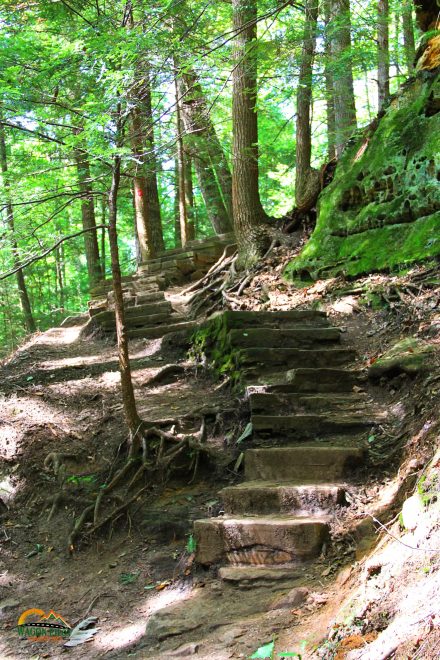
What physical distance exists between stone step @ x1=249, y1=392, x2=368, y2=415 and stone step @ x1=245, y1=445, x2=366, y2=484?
651mm

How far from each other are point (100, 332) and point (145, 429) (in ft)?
17.2

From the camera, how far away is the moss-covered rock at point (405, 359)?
223 inches

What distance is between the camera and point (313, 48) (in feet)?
34.6

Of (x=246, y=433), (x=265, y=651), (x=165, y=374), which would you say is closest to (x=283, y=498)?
(x=246, y=433)

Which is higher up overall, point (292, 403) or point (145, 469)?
point (292, 403)

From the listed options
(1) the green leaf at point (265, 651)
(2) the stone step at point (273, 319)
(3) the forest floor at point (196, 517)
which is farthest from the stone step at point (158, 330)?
(1) the green leaf at point (265, 651)

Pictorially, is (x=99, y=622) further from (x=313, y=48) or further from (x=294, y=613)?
(x=313, y=48)

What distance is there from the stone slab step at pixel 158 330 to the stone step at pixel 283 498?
17.7 ft

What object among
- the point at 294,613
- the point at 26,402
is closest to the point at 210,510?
the point at 294,613

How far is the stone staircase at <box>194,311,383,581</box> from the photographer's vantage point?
4.36 metres

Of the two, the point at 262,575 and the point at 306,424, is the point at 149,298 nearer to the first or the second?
the point at 306,424

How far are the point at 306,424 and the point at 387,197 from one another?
4824mm

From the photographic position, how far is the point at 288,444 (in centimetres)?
567

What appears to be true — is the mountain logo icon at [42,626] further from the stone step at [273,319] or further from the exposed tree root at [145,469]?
the stone step at [273,319]
